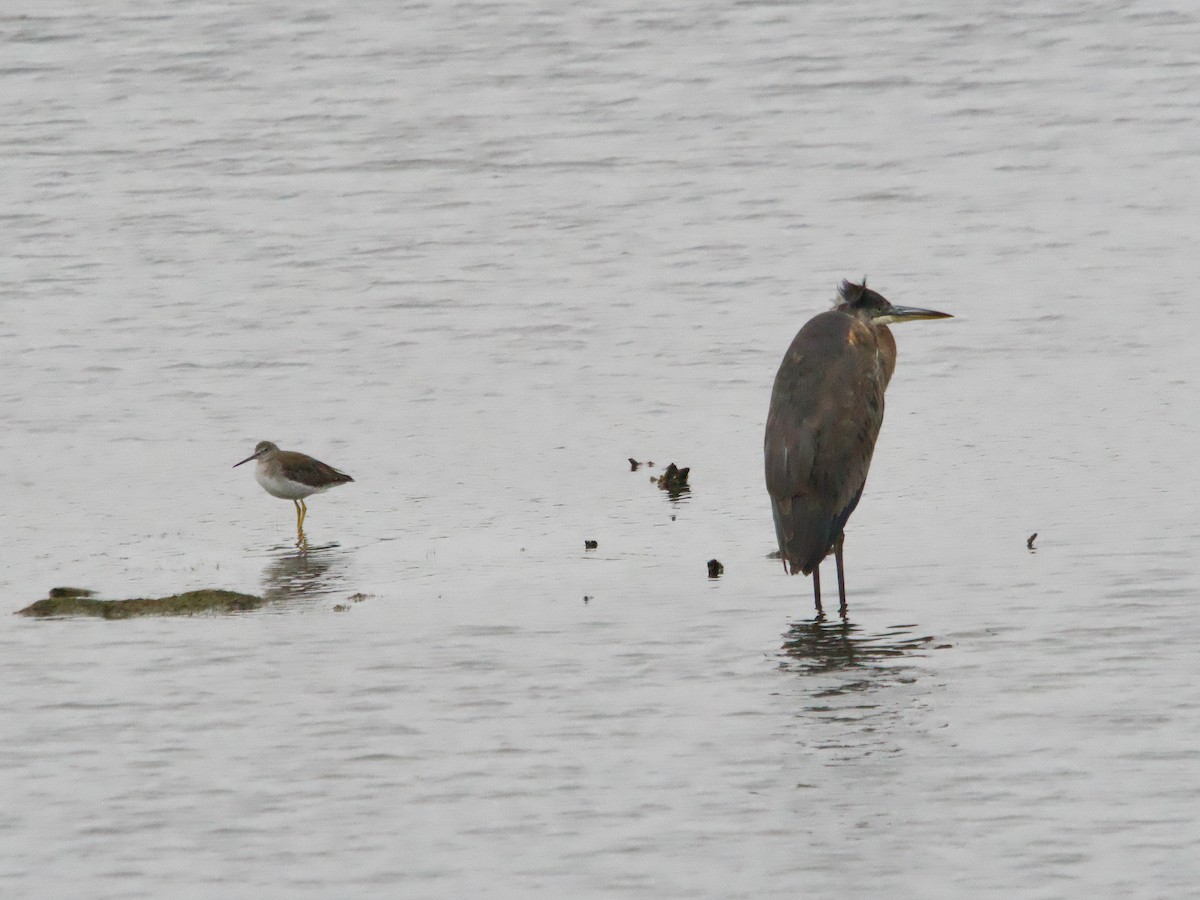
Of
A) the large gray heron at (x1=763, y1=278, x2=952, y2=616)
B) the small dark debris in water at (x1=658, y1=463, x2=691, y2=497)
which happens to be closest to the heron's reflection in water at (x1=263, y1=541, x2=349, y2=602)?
the small dark debris in water at (x1=658, y1=463, x2=691, y2=497)

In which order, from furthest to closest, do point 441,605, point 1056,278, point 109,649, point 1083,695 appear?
point 1056,278, point 441,605, point 109,649, point 1083,695

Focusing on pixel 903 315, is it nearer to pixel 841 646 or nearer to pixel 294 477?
pixel 841 646

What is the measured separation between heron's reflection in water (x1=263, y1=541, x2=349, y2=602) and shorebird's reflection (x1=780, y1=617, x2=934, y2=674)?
2573 mm

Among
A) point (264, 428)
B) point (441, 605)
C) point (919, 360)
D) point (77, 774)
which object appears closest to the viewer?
point (77, 774)

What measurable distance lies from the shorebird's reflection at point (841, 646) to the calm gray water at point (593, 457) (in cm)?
4

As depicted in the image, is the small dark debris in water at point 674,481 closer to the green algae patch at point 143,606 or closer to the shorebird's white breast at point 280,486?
the shorebird's white breast at point 280,486

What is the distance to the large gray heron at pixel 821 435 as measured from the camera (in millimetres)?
10828

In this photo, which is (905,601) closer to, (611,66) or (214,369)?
(214,369)

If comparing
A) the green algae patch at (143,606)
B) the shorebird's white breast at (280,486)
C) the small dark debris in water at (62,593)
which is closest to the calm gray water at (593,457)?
the green algae patch at (143,606)

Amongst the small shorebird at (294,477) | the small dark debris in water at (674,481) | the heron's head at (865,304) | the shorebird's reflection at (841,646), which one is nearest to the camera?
the shorebird's reflection at (841,646)

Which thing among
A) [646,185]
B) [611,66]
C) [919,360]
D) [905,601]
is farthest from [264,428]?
[611,66]

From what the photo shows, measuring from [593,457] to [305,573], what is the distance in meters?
3.07

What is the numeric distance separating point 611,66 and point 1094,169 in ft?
27.4

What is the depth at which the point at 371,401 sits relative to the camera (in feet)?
53.9
